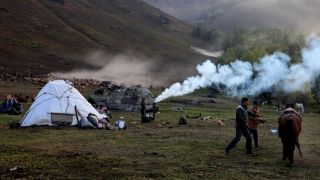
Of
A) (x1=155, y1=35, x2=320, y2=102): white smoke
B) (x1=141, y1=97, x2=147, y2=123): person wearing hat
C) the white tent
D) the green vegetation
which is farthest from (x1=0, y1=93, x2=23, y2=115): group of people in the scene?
the green vegetation

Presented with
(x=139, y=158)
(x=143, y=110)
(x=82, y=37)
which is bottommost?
(x=139, y=158)

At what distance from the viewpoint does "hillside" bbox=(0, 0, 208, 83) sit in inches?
3046

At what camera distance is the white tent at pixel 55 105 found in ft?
66.7

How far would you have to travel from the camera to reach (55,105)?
21172 millimetres

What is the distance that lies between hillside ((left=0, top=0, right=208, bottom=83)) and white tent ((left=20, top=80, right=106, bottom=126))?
44.5 meters

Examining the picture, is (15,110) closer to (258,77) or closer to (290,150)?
(290,150)

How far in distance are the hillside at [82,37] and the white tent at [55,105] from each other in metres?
44.5

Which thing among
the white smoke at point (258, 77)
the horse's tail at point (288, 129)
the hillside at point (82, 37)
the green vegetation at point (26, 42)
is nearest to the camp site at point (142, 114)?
the horse's tail at point (288, 129)

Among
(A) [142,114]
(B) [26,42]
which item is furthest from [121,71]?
(A) [142,114]

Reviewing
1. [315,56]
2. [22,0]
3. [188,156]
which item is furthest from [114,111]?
[22,0]

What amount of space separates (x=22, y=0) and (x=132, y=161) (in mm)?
110052

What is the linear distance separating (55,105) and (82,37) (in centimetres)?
8450

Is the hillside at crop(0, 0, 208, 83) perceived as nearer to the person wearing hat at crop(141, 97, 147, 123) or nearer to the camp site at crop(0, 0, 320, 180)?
the camp site at crop(0, 0, 320, 180)

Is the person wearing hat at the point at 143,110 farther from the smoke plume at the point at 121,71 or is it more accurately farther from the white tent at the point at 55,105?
the smoke plume at the point at 121,71
